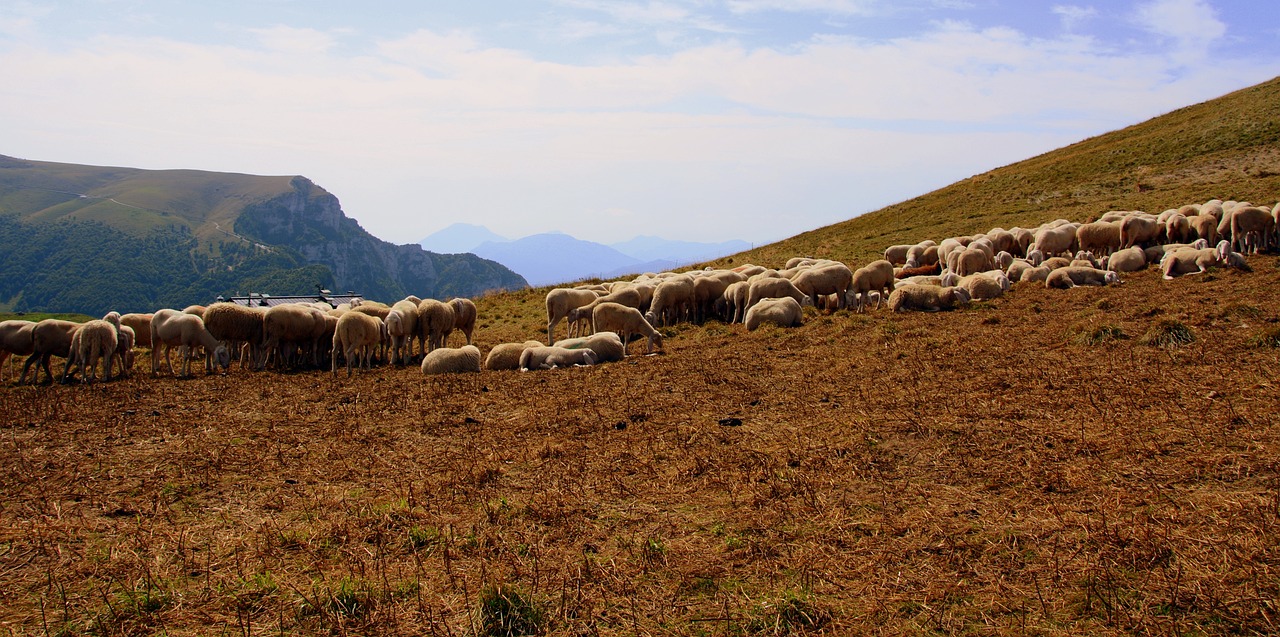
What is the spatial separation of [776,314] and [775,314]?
1.1 inches

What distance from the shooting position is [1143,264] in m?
22.5

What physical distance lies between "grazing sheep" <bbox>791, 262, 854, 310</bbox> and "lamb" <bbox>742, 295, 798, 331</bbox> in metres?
2.27

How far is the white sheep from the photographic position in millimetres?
19078

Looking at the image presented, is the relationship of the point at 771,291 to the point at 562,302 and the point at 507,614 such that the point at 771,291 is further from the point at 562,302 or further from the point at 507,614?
the point at 507,614

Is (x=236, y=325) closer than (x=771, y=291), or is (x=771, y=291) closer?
(x=236, y=325)

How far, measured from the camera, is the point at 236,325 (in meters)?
19.4

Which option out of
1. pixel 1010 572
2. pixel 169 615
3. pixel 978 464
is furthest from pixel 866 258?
pixel 169 615

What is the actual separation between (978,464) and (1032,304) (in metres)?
12.8

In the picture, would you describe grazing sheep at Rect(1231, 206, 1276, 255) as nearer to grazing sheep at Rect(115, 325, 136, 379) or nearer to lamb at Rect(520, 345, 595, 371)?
lamb at Rect(520, 345, 595, 371)

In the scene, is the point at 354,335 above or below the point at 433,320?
below

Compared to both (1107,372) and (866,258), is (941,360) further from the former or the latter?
(866,258)

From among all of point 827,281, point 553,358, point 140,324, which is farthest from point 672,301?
point 140,324

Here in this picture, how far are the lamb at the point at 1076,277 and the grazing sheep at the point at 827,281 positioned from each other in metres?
5.65

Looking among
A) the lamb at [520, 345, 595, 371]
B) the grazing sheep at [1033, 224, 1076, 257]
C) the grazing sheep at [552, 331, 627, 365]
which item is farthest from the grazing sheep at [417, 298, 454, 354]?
the grazing sheep at [1033, 224, 1076, 257]
